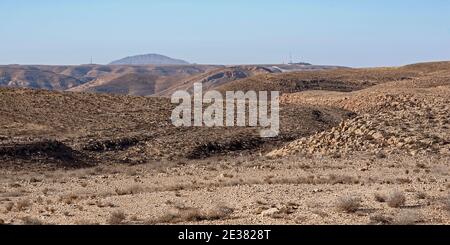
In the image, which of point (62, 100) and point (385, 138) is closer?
point (385, 138)

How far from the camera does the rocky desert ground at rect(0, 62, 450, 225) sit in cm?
1366

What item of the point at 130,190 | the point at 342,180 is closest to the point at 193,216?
the point at 130,190

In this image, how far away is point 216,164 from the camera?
89.4 ft

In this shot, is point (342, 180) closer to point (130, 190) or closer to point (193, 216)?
point (130, 190)

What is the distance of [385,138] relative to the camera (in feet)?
90.4

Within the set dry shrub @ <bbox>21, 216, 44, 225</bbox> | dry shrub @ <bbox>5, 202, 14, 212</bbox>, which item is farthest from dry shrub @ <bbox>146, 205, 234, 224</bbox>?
dry shrub @ <bbox>5, 202, 14, 212</bbox>

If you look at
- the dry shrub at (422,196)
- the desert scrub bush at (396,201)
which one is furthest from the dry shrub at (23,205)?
the dry shrub at (422,196)

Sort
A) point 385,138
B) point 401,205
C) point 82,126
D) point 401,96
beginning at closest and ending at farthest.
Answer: point 401,205 < point 385,138 < point 82,126 < point 401,96

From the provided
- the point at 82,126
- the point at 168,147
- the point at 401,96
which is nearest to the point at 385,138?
the point at 168,147

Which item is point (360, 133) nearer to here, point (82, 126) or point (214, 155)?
point (214, 155)

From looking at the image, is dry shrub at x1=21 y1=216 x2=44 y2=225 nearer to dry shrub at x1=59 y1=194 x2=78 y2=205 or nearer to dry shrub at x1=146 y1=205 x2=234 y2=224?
dry shrub at x1=146 y1=205 x2=234 y2=224

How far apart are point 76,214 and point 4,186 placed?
25.8ft

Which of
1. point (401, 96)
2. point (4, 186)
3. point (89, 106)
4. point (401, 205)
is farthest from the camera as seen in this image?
point (401, 96)

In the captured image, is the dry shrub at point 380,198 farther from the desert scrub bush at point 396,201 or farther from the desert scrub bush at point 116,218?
the desert scrub bush at point 116,218
